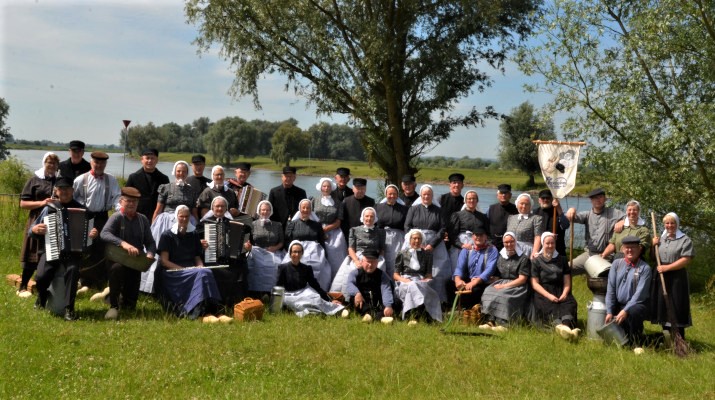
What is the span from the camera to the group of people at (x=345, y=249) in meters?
8.55

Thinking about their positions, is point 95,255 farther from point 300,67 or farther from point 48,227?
point 300,67

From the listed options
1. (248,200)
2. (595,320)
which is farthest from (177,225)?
(595,320)

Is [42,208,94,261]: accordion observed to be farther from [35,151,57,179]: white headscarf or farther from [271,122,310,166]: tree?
[271,122,310,166]: tree

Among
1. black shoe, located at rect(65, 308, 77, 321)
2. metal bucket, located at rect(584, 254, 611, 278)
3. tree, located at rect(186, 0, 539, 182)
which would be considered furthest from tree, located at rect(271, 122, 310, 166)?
black shoe, located at rect(65, 308, 77, 321)

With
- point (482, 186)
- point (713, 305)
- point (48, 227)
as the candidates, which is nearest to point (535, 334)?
point (713, 305)

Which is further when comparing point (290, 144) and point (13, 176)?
point (290, 144)

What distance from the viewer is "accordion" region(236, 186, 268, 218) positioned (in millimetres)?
10438

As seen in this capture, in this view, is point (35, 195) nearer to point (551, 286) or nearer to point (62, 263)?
point (62, 263)

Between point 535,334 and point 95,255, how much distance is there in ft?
19.8

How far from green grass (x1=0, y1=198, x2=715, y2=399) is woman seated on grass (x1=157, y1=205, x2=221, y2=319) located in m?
0.31

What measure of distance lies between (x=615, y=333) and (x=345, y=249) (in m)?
3.98

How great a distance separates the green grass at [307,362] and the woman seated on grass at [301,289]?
1.16ft

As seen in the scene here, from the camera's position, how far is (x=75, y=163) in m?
9.64

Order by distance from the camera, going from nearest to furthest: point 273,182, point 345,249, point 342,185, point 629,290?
point 629,290 < point 345,249 < point 342,185 < point 273,182
